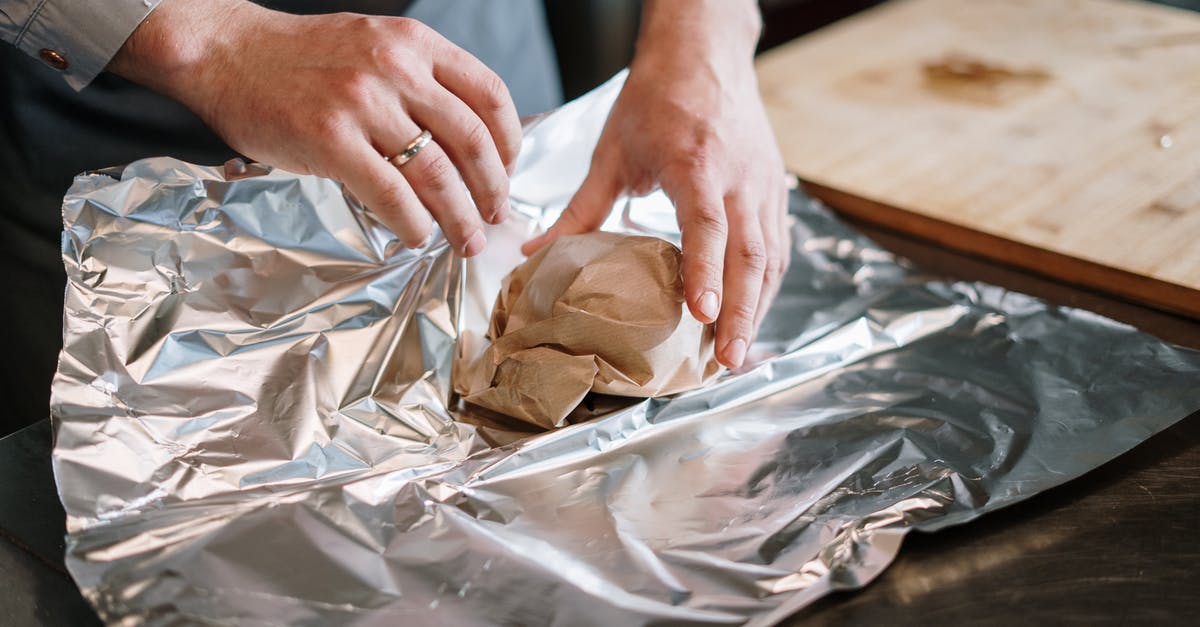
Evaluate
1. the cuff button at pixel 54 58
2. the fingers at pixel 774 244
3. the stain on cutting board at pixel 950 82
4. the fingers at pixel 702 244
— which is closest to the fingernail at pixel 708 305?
the fingers at pixel 702 244

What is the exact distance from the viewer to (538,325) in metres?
0.82

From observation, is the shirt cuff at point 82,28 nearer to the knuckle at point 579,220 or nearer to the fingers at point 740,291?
the knuckle at point 579,220

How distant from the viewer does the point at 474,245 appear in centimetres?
87

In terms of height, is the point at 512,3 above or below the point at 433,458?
above

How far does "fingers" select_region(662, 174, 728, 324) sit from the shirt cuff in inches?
19.4

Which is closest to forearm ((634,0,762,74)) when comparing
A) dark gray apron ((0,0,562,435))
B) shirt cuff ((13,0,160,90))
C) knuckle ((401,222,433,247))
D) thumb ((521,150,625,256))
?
thumb ((521,150,625,256))

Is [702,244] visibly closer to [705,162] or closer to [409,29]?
[705,162]

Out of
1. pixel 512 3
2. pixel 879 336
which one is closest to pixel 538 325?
pixel 879 336

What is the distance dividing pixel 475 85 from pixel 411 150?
0.08 m

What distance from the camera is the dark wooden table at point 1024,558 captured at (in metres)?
0.66

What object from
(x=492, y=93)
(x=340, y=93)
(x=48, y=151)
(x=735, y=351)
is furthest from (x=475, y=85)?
(x=48, y=151)

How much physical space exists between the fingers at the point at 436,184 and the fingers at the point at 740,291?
23cm

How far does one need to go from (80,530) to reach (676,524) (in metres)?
0.43

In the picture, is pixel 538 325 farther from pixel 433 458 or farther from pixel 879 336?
pixel 879 336
